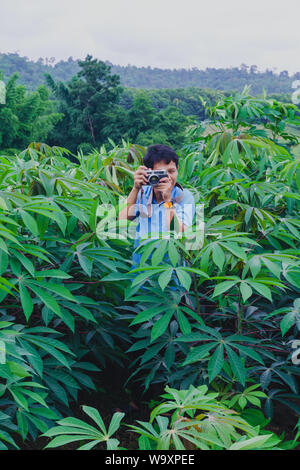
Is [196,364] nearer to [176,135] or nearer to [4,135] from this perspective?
[4,135]

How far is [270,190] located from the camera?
6.36 feet

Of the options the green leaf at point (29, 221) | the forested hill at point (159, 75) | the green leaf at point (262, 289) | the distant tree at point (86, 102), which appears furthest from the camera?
the forested hill at point (159, 75)

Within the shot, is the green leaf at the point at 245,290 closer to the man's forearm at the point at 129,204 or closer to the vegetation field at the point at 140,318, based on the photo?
the vegetation field at the point at 140,318

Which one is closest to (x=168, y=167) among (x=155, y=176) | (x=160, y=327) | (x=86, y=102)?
(x=155, y=176)

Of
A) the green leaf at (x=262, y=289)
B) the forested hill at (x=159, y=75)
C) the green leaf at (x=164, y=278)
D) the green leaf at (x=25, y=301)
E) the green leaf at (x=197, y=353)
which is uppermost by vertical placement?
the forested hill at (x=159, y=75)

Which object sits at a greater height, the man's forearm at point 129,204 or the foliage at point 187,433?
the man's forearm at point 129,204

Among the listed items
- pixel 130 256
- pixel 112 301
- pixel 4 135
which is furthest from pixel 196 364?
pixel 4 135

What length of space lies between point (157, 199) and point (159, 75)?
263ft

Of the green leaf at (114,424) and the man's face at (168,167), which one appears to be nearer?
the green leaf at (114,424)

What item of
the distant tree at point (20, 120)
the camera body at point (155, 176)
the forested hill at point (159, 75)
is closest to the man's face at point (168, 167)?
the camera body at point (155, 176)

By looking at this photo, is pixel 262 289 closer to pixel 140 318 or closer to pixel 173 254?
pixel 173 254

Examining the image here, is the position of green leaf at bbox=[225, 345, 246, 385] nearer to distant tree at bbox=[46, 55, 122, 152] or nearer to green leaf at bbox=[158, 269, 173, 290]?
green leaf at bbox=[158, 269, 173, 290]

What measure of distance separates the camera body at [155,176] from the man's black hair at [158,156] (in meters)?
0.18

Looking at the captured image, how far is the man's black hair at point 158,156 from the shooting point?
2.08 metres
